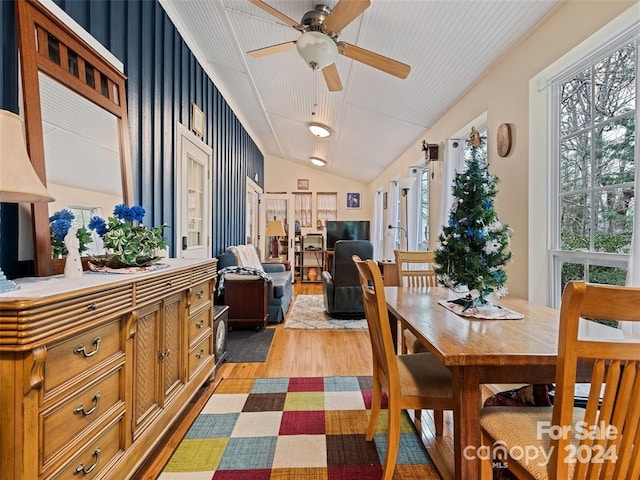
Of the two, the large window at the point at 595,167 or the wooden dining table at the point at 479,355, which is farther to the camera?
the large window at the point at 595,167

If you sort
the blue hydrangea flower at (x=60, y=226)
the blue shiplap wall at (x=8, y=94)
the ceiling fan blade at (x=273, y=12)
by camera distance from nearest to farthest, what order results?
1. the blue shiplap wall at (x=8, y=94)
2. the blue hydrangea flower at (x=60, y=226)
3. the ceiling fan blade at (x=273, y=12)

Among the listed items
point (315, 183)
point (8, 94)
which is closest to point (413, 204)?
point (315, 183)

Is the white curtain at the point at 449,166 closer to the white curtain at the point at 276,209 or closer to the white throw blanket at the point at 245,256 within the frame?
the white throw blanket at the point at 245,256

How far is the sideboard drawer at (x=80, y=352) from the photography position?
38.8 inches

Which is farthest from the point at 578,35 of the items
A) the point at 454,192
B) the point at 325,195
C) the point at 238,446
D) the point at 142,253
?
the point at 325,195

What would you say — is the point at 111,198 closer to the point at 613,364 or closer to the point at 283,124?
the point at 613,364

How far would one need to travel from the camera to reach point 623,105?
1730 millimetres

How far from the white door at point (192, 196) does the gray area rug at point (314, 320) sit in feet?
4.80

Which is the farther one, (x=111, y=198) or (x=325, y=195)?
(x=325, y=195)

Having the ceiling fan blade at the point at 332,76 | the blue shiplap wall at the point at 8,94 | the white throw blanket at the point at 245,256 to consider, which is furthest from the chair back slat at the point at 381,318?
the white throw blanket at the point at 245,256

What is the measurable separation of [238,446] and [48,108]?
1906mm

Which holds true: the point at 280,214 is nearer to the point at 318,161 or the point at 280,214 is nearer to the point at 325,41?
the point at 318,161

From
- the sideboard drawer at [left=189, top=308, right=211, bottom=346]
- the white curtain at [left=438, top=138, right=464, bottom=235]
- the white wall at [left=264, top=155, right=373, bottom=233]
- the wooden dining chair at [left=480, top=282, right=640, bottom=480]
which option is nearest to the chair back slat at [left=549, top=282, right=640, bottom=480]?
the wooden dining chair at [left=480, top=282, right=640, bottom=480]

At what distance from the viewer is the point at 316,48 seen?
2295mm
